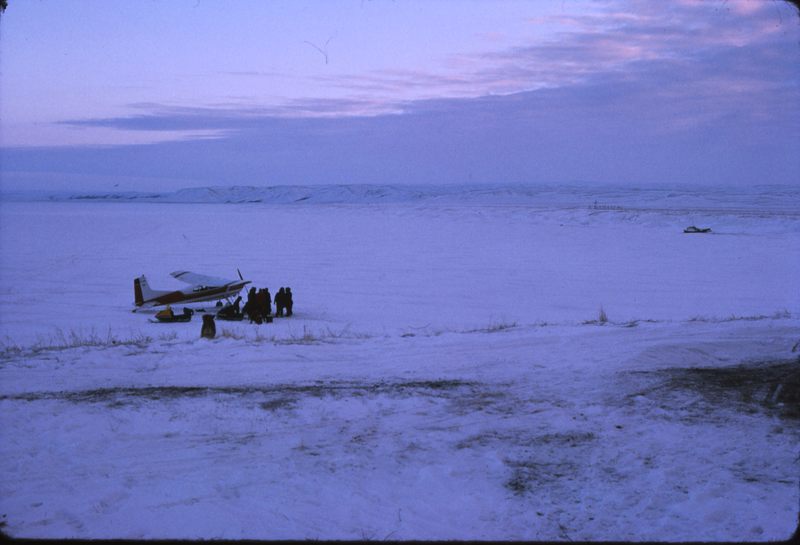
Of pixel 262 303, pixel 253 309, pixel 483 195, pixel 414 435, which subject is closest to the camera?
pixel 414 435

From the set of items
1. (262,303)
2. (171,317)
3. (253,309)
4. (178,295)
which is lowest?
(171,317)

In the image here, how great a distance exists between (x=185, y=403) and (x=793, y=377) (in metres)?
7.41

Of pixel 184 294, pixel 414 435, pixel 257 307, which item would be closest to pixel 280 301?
pixel 257 307

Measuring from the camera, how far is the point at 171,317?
18.0 meters

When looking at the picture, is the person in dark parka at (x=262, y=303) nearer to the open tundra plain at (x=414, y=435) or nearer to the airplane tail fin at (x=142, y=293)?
the open tundra plain at (x=414, y=435)

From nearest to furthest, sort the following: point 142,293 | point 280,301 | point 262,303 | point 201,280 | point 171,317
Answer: point 262,303 → point 171,317 → point 280,301 → point 142,293 → point 201,280

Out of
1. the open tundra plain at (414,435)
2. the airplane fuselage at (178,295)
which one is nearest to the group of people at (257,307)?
the open tundra plain at (414,435)

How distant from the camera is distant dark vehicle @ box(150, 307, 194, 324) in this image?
17.9m

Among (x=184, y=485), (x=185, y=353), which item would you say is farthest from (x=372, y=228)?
(x=184, y=485)

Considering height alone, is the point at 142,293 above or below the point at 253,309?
below

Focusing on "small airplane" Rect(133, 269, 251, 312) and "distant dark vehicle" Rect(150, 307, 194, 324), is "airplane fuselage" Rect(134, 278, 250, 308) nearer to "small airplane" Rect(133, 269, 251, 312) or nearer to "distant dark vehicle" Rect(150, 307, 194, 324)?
"small airplane" Rect(133, 269, 251, 312)

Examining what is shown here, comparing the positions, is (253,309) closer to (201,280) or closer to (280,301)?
(280,301)

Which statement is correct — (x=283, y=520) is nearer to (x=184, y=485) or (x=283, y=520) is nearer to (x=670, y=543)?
(x=184, y=485)

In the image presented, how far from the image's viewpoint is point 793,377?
8.06m
